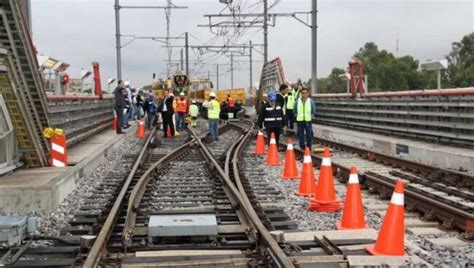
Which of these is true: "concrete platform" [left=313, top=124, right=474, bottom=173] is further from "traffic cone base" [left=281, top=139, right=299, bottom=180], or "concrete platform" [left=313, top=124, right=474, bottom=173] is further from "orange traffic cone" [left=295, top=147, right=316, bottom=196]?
"orange traffic cone" [left=295, top=147, right=316, bottom=196]

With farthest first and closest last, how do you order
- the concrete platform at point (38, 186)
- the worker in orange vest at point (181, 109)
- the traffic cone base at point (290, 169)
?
the worker in orange vest at point (181, 109)
the traffic cone base at point (290, 169)
the concrete platform at point (38, 186)

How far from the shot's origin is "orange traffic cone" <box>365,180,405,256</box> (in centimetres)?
548

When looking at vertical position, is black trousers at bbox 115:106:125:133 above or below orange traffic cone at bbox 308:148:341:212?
above

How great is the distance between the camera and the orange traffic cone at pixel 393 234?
5.48m

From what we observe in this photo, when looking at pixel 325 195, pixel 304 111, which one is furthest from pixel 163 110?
pixel 325 195

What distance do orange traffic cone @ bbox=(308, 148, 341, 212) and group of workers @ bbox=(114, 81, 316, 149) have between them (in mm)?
6812

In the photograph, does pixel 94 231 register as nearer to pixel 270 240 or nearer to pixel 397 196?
pixel 270 240

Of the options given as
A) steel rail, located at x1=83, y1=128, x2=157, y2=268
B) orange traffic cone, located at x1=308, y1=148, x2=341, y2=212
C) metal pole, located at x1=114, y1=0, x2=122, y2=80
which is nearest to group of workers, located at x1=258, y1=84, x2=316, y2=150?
orange traffic cone, located at x1=308, y1=148, x2=341, y2=212

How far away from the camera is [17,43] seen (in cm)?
995

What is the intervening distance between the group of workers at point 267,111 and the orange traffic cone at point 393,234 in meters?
9.26

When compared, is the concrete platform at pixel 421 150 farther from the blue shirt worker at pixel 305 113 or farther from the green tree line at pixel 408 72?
the green tree line at pixel 408 72

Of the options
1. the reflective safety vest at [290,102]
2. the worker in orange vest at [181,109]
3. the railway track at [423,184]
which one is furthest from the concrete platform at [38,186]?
the worker in orange vest at [181,109]

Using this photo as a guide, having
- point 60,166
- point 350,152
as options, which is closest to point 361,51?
point 350,152

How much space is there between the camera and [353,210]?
6824 millimetres
